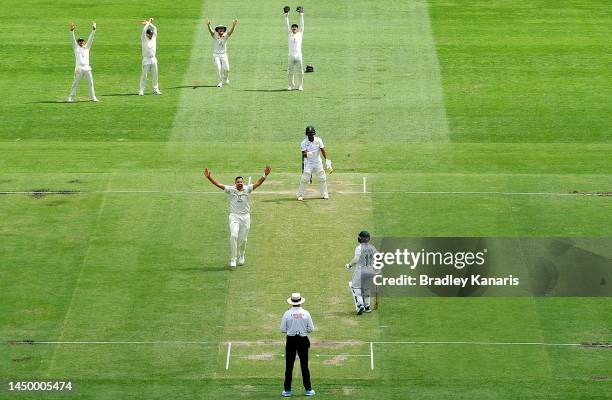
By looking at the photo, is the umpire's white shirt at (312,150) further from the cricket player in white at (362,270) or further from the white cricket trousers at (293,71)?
the white cricket trousers at (293,71)

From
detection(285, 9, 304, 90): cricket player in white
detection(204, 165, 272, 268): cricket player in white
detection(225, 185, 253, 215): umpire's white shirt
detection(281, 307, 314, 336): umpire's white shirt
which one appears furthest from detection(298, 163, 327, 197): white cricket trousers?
detection(281, 307, 314, 336): umpire's white shirt

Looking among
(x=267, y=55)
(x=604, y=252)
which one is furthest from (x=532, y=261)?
(x=267, y=55)

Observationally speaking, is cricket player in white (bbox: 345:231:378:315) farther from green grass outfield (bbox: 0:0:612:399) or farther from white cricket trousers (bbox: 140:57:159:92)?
white cricket trousers (bbox: 140:57:159:92)

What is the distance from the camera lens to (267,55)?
63312 mm

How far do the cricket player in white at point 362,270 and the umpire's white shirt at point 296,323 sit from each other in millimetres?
4443

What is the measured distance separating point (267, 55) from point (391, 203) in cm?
1714

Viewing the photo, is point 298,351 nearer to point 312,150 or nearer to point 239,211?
point 239,211

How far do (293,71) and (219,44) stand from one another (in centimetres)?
348

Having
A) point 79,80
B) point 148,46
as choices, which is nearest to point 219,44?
point 148,46

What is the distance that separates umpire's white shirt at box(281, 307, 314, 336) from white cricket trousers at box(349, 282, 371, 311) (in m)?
5.28

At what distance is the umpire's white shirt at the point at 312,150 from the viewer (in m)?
47.0

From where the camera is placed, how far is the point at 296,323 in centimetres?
3519

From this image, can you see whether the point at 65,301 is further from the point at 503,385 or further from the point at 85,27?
the point at 85,27

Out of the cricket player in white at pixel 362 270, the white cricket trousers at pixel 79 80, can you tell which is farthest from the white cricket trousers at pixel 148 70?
the cricket player in white at pixel 362 270
